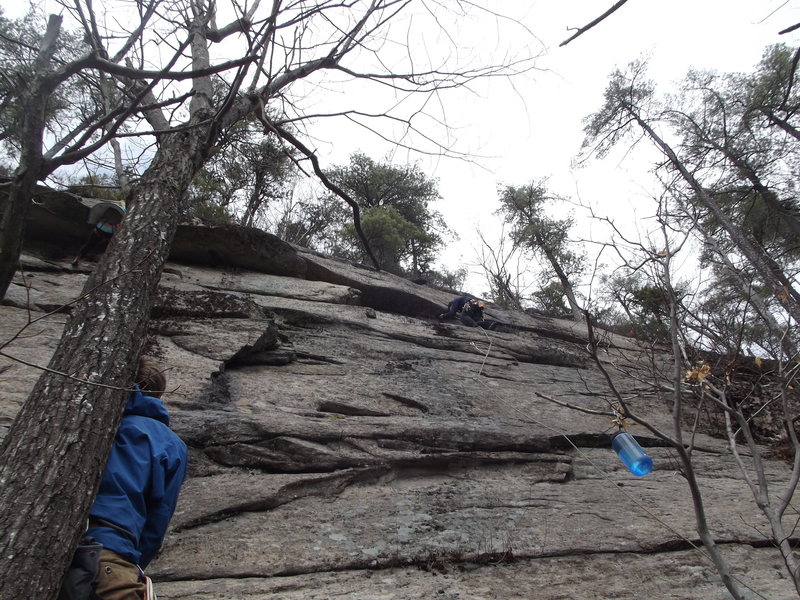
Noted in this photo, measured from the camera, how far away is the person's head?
3150 mm

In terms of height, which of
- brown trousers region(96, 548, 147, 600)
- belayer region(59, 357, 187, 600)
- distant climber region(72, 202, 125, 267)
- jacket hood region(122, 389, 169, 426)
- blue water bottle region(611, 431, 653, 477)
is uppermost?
distant climber region(72, 202, 125, 267)

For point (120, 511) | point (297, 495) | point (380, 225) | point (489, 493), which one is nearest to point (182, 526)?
point (297, 495)

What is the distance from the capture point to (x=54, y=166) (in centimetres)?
344

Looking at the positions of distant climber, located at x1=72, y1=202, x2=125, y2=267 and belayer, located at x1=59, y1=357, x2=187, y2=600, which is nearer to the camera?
belayer, located at x1=59, y1=357, x2=187, y2=600

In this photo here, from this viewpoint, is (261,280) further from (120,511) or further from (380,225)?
(380,225)

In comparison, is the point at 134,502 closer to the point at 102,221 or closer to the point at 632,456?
the point at 632,456

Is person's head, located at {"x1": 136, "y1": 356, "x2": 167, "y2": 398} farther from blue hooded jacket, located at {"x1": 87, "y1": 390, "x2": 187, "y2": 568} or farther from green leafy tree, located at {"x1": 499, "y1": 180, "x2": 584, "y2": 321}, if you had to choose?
green leafy tree, located at {"x1": 499, "y1": 180, "x2": 584, "y2": 321}

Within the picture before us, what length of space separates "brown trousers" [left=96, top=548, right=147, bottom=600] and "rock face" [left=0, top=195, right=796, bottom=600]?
894 millimetres

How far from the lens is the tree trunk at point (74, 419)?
201cm

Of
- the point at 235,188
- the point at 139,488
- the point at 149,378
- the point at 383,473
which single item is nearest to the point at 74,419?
the point at 139,488

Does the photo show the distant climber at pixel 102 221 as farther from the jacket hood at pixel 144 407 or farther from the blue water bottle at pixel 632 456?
the blue water bottle at pixel 632 456

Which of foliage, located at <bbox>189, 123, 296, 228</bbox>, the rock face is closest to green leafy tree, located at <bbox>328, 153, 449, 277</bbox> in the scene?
foliage, located at <bbox>189, 123, 296, 228</bbox>

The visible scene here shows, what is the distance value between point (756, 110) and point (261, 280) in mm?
12827

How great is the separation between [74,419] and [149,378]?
0.74 meters
